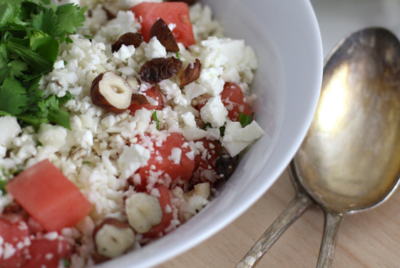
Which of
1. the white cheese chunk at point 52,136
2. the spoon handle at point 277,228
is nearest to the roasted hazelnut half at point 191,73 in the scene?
the white cheese chunk at point 52,136

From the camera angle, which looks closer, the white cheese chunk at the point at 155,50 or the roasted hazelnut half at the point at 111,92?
the roasted hazelnut half at the point at 111,92

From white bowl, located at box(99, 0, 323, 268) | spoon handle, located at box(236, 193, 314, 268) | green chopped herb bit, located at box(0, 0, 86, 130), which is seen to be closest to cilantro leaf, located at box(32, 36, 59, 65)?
green chopped herb bit, located at box(0, 0, 86, 130)

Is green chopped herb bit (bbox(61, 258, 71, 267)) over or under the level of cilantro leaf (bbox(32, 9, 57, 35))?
under

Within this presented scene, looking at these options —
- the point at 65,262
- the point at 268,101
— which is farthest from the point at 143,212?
the point at 268,101

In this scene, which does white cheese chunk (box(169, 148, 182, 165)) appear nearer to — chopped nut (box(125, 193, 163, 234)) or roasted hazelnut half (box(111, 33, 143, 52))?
chopped nut (box(125, 193, 163, 234))

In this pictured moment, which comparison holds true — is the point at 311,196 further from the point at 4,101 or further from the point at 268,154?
the point at 4,101

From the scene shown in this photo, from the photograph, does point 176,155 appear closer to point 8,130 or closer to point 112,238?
point 112,238

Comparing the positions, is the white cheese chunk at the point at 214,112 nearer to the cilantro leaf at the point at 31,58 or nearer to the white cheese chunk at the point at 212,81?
the white cheese chunk at the point at 212,81
